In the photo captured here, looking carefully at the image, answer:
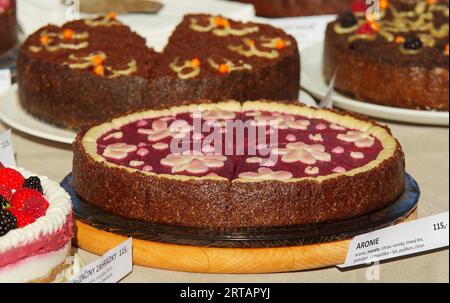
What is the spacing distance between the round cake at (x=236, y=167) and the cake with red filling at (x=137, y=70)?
326 mm

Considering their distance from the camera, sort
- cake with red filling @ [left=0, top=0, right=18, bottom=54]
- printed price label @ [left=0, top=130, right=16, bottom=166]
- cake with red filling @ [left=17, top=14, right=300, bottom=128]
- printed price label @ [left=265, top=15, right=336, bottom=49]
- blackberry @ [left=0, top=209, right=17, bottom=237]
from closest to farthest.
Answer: blackberry @ [left=0, top=209, right=17, bottom=237], printed price label @ [left=0, top=130, right=16, bottom=166], cake with red filling @ [left=17, top=14, right=300, bottom=128], cake with red filling @ [left=0, top=0, right=18, bottom=54], printed price label @ [left=265, top=15, right=336, bottom=49]

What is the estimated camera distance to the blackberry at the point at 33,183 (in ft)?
6.95

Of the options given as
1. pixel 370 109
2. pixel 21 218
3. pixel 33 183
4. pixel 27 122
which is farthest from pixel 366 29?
pixel 21 218

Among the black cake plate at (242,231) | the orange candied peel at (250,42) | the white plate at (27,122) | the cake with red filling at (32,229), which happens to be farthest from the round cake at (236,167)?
the orange candied peel at (250,42)

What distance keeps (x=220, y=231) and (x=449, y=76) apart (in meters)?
1.48

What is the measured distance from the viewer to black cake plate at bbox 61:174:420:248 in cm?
218

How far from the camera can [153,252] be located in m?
2.21

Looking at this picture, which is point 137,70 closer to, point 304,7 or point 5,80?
point 5,80

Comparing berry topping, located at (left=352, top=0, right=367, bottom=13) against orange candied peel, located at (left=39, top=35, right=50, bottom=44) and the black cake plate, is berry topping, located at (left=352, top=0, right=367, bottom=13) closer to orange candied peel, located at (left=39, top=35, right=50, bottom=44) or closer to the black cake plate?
orange candied peel, located at (left=39, top=35, right=50, bottom=44)

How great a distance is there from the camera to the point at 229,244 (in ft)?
7.16

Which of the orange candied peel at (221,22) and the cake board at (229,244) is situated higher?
the cake board at (229,244)

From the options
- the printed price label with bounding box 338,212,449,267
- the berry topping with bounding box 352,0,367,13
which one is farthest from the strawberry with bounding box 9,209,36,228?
the berry topping with bounding box 352,0,367,13

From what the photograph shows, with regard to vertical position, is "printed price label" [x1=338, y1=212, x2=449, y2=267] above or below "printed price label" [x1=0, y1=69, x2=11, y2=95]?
above

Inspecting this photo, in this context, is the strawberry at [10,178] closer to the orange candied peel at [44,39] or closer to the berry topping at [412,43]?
the orange candied peel at [44,39]
